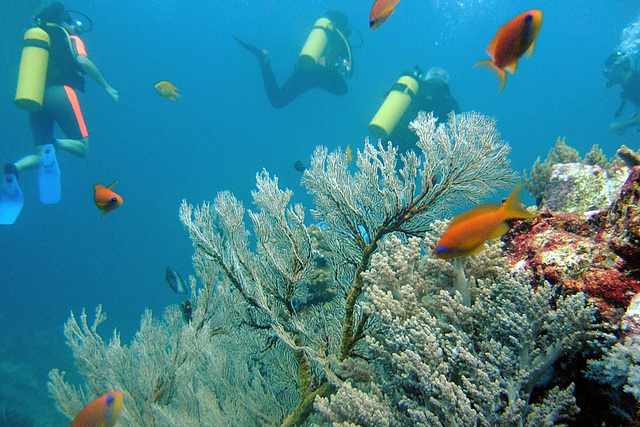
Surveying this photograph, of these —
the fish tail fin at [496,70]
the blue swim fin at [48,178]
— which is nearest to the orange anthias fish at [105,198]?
the blue swim fin at [48,178]

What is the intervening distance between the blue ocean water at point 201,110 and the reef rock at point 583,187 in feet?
146

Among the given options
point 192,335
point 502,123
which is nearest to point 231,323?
point 192,335

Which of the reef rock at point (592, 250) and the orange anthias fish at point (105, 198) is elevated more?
the orange anthias fish at point (105, 198)

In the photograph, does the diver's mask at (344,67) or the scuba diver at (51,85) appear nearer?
the scuba diver at (51,85)

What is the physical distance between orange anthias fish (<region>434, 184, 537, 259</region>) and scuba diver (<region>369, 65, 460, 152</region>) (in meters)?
7.36

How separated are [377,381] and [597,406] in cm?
104

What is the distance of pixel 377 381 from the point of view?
6.22ft

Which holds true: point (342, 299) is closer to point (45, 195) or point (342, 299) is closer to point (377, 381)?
point (377, 381)

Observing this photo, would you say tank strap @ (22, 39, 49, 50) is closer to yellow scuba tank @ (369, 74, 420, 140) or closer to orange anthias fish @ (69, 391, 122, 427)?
yellow scuba tank @ (369, 74, 420, 140)

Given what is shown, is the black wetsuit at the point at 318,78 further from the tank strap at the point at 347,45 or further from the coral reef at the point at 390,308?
the coral reef at the point at 390,308

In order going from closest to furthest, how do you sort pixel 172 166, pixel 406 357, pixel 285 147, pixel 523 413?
pixel 523 413 → pixel 406 357 → pixel 172 166 → pixel 285 147

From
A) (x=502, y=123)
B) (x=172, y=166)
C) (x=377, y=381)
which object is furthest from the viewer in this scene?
(x=502, y=123)

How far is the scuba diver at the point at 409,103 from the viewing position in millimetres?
8508

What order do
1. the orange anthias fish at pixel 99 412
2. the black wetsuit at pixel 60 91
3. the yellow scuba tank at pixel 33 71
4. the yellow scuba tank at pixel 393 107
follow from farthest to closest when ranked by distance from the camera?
the yellow scuba tank at pixel 393 107
the black wetsuit at pixel 60 91
the yellow scuba tank at pixel 33 71
the orange anthias fish at pixel 99 412
